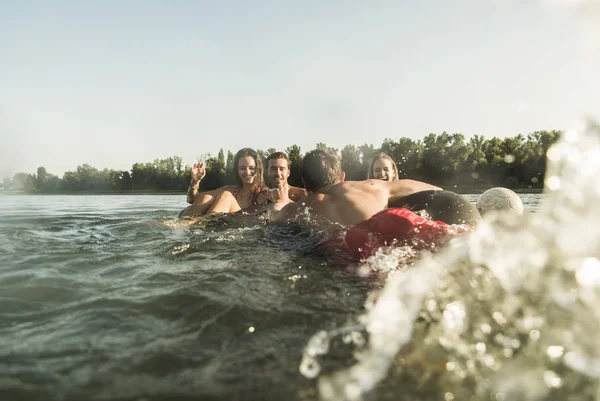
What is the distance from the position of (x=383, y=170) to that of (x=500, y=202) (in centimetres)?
218

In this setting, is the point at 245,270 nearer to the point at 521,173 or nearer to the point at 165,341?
the point at 165,341

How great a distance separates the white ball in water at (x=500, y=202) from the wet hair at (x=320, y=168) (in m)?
3.04

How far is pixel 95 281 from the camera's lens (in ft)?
12.3

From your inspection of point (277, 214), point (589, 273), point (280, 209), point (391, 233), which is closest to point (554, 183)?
point (589, 273)

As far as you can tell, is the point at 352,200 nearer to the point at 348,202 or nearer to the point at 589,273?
the point at 348,202

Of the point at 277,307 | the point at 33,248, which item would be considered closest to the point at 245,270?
the point at 277,307

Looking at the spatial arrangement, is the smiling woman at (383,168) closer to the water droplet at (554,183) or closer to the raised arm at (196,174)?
the raised arm at (196,174)

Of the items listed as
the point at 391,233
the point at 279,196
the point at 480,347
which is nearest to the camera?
the point at 480,347

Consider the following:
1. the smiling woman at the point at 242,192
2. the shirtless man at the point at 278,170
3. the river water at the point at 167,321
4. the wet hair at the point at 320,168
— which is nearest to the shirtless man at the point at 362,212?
the wet hair at the point at 320,168

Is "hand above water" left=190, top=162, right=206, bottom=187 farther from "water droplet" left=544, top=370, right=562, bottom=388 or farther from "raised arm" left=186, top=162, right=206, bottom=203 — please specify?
"water droplet" left=544, top=370, right=562, bottom=388

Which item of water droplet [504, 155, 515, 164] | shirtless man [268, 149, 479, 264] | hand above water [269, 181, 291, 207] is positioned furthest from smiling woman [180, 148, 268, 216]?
water droplet [504, 155, 515, 164]

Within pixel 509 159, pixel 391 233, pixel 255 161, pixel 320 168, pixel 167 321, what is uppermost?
pixel 509 159

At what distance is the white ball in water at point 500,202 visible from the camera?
6.78 m

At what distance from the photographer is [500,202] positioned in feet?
22.5
